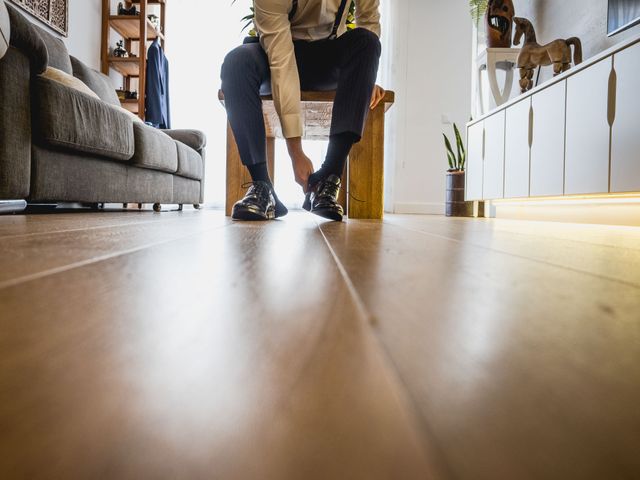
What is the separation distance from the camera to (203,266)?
0.33 meters

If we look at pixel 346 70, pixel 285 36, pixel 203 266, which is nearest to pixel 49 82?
pixel 285 36

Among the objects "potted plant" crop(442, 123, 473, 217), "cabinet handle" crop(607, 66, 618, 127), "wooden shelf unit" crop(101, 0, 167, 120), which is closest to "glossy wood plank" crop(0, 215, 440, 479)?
"cabinet handle" crop(607, 66, 618, 127)

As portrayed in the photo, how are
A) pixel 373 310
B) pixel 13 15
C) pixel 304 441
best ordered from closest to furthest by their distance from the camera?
pixel 304 441 < pixel 373 310 < pixel 13 15

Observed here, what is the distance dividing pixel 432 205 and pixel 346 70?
2.69 meters

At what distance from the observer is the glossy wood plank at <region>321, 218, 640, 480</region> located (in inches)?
3.1

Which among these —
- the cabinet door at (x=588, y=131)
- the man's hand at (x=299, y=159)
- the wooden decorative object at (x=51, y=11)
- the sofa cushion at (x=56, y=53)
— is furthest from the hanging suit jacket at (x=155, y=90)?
the cabinet door at (x=588, y=131)

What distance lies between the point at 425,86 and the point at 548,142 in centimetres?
195

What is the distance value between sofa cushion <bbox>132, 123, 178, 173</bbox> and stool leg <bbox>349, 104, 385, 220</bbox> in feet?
3.34

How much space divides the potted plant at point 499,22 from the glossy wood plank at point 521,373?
3014mm

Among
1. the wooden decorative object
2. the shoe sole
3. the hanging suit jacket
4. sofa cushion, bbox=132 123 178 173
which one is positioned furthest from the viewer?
the hanging suit jacket

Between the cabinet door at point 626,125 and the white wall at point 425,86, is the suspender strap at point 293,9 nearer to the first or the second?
the cabinet door at point 626,125

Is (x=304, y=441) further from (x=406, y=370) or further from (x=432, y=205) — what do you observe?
(x=432, y=205)

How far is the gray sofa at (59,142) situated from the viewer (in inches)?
51.3

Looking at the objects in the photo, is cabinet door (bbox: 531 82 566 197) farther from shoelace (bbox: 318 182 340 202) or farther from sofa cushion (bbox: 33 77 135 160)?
sofa cushion (bbox: 33 77 135 160)
